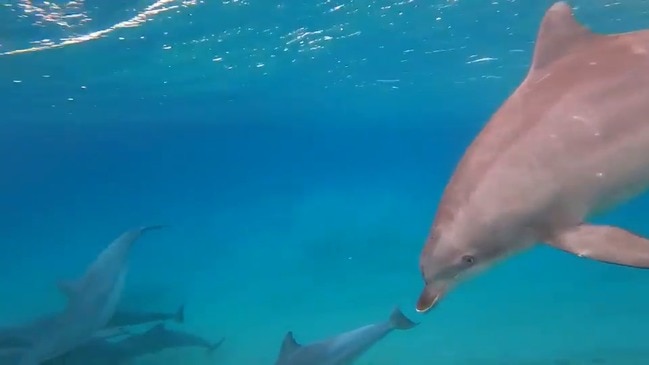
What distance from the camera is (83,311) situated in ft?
39.2

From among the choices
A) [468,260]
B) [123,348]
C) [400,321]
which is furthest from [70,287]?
[468,260]

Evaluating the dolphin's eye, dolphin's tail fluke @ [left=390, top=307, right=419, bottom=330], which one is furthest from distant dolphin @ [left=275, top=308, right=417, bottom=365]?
the dolphin's eye

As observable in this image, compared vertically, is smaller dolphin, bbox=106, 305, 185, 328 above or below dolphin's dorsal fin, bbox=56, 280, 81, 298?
below

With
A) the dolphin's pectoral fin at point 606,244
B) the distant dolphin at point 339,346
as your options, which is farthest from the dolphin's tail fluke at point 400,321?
the dolphin's pectoral fin at point 606,244

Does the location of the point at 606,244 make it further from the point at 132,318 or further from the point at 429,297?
the point at 132,318

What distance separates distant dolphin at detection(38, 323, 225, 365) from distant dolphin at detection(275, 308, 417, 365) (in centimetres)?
346

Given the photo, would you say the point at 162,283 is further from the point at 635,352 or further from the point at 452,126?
the point at 452,126

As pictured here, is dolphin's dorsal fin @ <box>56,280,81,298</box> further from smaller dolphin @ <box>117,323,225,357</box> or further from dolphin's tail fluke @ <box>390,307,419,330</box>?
dolphin's tail fluke @ <box>390,307,419,330</box>

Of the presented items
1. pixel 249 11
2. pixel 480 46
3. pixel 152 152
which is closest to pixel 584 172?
pixel 249 11

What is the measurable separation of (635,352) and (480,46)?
471 inches

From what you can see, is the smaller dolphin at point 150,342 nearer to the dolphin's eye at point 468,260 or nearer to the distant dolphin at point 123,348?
the distant dolphin at point 123,348

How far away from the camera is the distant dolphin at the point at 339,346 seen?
10742mm

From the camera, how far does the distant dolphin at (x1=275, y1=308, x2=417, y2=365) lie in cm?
1074

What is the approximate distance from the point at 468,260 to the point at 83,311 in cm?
916
